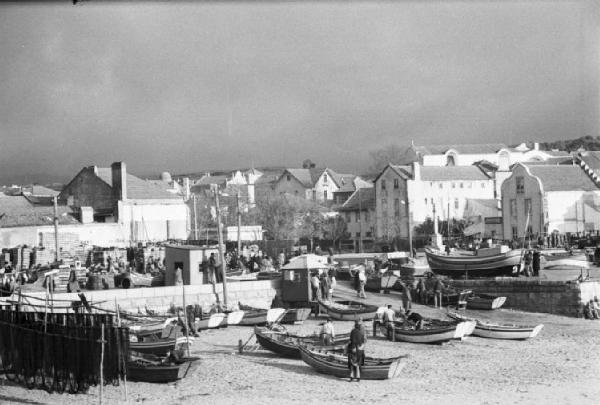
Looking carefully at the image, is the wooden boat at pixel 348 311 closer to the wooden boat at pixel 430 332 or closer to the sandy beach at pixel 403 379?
the sandy beach at pixel 403 379

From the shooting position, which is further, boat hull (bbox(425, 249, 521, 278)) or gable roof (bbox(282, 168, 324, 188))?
gable roof (bbox(282, 168, 324, 188))

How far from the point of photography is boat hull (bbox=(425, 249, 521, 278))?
39031mm

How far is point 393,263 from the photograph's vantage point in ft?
154

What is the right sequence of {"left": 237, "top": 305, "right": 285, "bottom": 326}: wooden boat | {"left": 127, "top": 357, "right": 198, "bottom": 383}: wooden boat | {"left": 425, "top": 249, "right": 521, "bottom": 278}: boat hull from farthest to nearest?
{"left": 425, "top": 249, "right": 521, "bottom": 278}: boat hull, {"left": 237, "top": 305, "right": 285, "bottom": 326}: wooden boat, {"left": 127, "top": 357, "right": 198, "bottom": 383}: wooden boat

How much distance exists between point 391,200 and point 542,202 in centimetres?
1676

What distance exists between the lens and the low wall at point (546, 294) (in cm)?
3450

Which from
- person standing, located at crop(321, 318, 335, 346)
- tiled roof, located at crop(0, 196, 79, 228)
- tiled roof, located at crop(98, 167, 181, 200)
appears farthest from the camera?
tiled roof, located at crop(98, 167, 181, 200)

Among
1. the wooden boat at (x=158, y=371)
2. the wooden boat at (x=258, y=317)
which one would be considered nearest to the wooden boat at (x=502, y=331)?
the wooden boat at (x=258, y=317)

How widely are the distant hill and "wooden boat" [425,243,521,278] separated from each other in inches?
3374

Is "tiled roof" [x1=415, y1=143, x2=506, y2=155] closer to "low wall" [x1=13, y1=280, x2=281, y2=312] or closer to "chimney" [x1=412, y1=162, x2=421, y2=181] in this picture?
"chimney" [x1=412, y1=162, x2=421, y2=181]

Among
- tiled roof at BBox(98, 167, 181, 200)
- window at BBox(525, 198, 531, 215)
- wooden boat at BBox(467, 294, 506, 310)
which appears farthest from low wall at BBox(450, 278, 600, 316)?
tiled roof at BBox(98, 167, 181, 200)

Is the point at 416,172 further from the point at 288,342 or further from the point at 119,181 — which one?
the point at 288,342

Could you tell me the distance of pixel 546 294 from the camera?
35.2 meters

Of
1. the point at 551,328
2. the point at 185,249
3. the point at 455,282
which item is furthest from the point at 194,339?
the point at 455,282
